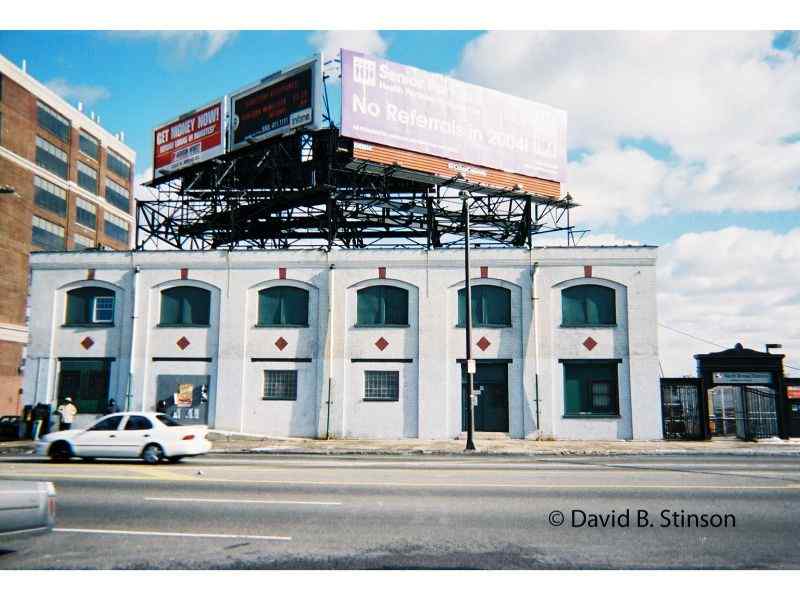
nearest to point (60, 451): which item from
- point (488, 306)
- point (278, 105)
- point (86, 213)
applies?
point (488, 306)

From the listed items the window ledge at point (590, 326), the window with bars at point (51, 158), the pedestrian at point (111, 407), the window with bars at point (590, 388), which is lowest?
the pedestrian at point (111, 407)

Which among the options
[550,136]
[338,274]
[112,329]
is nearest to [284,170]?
[338,274]

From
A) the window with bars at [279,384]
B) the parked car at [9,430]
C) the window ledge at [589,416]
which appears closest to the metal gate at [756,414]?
the window ledge at [589,416]

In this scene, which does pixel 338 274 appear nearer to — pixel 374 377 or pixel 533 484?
pixel 374 377

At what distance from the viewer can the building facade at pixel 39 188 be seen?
54031 millimetres

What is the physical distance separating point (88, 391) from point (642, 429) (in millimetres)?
22495

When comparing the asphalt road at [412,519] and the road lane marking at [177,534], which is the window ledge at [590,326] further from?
the road lane marking at [177,534]

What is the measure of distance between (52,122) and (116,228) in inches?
608

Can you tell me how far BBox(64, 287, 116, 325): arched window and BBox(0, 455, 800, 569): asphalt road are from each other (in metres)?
13.6

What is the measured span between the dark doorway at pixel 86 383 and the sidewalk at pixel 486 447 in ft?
10.5

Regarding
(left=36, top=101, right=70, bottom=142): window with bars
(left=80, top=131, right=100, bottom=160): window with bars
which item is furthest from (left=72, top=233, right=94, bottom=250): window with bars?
(left=36, top=101, right=70, bottom=142): window with bars

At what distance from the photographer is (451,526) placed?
904 centimetres

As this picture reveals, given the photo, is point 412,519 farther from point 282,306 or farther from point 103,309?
point 103,309

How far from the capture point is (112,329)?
90.3 ft
